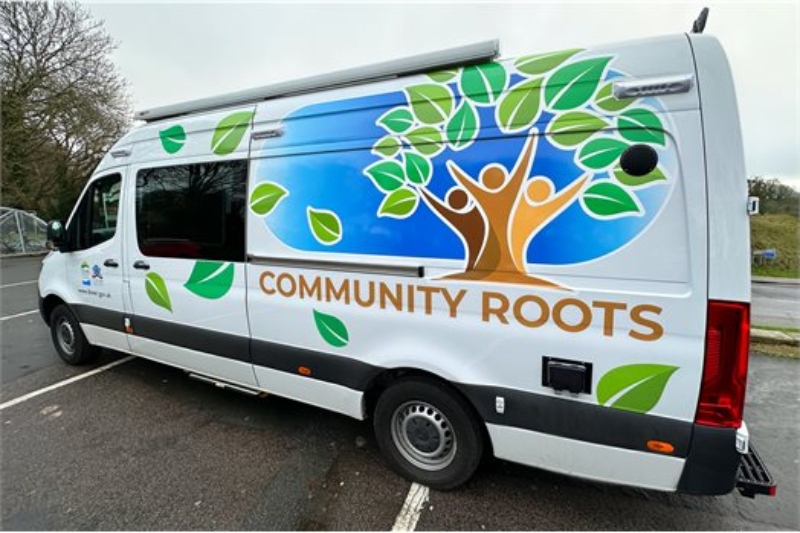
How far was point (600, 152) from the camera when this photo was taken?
1935 millimetres

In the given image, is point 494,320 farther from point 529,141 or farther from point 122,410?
point 122,410

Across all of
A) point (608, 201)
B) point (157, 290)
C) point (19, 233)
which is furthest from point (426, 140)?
point (19, 233)

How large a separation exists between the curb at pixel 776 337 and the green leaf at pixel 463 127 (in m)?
5.67

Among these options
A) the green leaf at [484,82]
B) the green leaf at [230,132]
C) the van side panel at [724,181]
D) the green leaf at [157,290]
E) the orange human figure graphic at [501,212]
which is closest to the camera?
the van side panel at [724,181]

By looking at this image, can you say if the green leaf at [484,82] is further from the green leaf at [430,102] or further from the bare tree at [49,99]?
the bare tree at [49,99]

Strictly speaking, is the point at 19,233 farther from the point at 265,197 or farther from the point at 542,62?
the point at 542,62

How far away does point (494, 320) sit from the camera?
7.28 feet

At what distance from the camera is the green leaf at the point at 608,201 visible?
74.3 inches

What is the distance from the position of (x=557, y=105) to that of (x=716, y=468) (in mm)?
1863

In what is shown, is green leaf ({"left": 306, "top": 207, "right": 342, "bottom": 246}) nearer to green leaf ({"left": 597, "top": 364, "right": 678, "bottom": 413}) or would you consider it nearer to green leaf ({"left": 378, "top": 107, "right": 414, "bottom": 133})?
green leaf ({"left": 378, "top": 107, "right": 414, "bottom": 133})

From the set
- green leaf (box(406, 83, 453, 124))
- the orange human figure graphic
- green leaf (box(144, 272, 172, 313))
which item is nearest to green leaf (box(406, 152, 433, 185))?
the orange human figure graphic

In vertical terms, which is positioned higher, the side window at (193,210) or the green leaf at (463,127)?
the green leaf at (463,127)

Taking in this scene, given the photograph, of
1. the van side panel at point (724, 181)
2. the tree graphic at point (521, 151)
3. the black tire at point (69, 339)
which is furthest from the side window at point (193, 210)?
the van side panel at point (724, 181)

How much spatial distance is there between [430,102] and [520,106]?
525 mm
